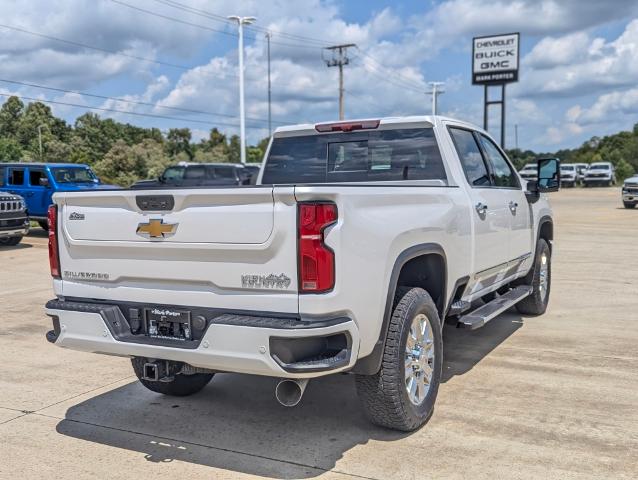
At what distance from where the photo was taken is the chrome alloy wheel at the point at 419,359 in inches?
170

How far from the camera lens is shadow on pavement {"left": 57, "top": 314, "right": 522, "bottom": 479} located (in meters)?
4.09

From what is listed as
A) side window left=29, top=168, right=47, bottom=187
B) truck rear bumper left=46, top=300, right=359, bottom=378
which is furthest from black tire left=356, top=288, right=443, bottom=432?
side window left=29, top=168, right=47, bottom=187

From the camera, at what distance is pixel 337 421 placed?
464 centimetres

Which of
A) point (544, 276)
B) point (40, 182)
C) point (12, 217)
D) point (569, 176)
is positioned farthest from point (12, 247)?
point (569, 176)

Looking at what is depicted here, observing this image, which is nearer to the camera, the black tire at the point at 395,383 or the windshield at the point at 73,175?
the black tire at the point at 395,383

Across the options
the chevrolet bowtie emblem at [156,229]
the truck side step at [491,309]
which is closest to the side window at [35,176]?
the truck side step at [491,309]

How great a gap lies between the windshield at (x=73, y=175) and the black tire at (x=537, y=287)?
13.8 m

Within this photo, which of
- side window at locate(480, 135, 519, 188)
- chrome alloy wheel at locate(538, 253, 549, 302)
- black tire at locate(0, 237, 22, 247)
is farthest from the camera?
A: black tire at locate(0, 237, 22, 247)

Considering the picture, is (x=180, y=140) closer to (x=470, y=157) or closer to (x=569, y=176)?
(x=569, y=176)

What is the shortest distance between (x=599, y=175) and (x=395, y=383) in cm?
4987

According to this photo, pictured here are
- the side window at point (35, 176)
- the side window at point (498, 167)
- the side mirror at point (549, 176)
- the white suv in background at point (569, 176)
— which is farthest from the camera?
the white suv in background at point (569, 176)

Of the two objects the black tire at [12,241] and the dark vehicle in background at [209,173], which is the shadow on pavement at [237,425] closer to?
the black tire at [12,241]

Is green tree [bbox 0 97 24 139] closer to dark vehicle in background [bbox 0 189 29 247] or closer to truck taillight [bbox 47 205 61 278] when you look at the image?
dark vehicle in background [bbox 0 189 29 247]

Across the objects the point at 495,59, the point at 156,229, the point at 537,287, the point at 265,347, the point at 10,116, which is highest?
the point at 495,59
